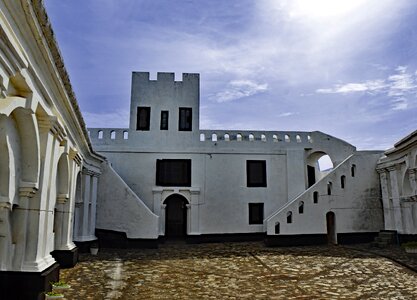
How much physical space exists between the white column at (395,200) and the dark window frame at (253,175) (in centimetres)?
591

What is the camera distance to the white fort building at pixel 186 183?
7191 millimetres

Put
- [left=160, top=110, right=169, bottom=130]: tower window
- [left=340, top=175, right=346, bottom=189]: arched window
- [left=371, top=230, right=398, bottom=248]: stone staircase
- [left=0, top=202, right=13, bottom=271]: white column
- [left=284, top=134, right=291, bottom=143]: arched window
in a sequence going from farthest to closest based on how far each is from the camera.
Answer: [left=284, top=134, right=291, bottom=143]: arched window < [left=160, top=110, right=169, bottom=130]: tower window < [left=340, top=175, right=346, bottom=189]: arched window < [left=371, top=230, right=398, bottom=248]: stone staircase < [left=0, top=202, right=13, bottom=271]: white column

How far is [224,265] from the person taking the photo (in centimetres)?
1060

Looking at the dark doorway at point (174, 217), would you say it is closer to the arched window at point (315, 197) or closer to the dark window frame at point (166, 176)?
the dark window frame at point (166, 176)

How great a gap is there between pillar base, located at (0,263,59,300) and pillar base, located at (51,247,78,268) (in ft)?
11.5

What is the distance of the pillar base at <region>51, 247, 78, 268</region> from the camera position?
949 cm

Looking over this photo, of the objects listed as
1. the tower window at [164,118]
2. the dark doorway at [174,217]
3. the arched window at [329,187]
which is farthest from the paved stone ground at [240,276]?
the tower window at [164,118]

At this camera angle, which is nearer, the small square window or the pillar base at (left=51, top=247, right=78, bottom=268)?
the pillar base at (left=51, top=247, right=78, bottom=268)

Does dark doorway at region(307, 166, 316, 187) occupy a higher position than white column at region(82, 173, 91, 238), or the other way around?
dark doorway at region(307, 166, 316, 187)

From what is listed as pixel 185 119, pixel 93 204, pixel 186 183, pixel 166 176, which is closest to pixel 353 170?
pixel 186 183

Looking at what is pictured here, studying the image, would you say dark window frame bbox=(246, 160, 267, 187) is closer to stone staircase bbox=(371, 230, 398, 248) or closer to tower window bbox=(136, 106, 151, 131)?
tower window bbox=(136, 106, 151, 131)

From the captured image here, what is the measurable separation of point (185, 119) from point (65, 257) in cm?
1023

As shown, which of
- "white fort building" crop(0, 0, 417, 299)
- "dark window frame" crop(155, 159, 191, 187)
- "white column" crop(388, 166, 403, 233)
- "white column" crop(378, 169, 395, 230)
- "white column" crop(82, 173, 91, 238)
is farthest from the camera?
"dark window frame" crop(155, 159, 191, 187)

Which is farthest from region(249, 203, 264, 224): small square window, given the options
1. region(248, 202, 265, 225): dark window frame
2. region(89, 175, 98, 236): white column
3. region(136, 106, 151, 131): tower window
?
region(89, 175, 98, 236): white column
